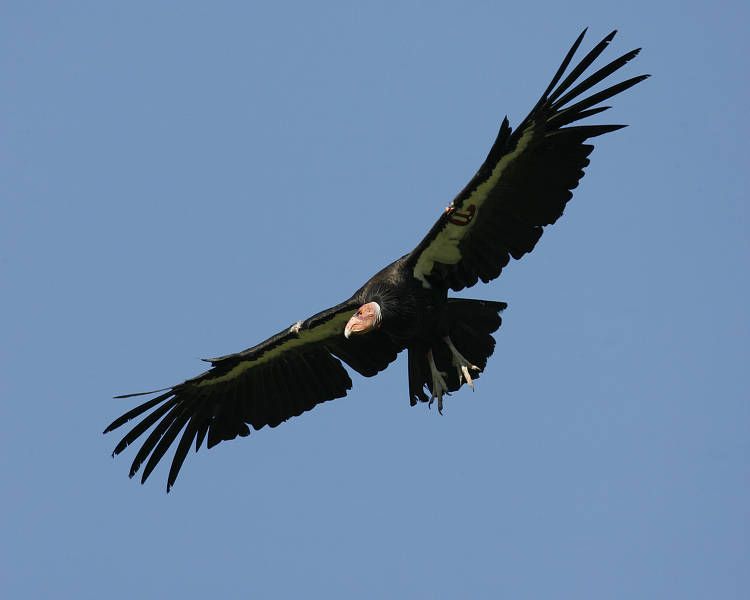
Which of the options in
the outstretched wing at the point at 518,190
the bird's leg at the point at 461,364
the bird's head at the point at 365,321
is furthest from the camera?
the bird's leg at the point at 461,364

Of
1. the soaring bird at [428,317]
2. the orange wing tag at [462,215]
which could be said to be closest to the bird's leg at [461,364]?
the soaring bird at [428,317]

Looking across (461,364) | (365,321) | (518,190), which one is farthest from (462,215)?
(461,364)

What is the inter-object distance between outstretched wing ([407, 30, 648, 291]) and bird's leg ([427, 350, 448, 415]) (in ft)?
3.03

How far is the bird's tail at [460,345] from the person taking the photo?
16250 mm

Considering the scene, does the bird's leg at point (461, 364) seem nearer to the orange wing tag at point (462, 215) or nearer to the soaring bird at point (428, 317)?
the soaring bird at point (428, 317)

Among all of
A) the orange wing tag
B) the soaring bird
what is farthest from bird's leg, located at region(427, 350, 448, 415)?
the orange wing tag

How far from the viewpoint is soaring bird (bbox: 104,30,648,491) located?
14.9 m

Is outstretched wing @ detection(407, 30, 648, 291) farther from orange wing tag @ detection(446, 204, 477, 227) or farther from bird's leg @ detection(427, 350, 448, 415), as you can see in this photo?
bird's leg @ detection(427, 350, 448, 415)

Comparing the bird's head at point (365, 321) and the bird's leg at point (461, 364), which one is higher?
the bird's head at point (365, 321)

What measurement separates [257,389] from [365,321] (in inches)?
86.3

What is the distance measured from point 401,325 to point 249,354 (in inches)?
78.6

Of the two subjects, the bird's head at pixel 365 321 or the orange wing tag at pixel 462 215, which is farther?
the bird's head at pixel 365 321

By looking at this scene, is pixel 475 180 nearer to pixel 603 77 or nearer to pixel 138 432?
pixel 603 77

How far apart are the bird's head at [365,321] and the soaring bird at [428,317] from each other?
0.04 ft
